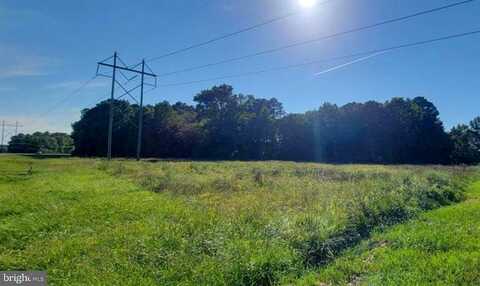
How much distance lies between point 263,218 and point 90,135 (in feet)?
207

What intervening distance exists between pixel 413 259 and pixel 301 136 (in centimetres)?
5635

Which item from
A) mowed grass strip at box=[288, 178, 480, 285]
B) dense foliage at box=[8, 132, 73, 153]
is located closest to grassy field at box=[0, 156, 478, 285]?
mowed grass strip at box=[288, 178, 480, 285]

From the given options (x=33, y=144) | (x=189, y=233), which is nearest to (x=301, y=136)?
(x=189, y=233)

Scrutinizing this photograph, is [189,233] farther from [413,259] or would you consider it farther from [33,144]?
[33,144]

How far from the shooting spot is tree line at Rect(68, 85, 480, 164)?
2378 inches

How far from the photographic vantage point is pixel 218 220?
8070 mm

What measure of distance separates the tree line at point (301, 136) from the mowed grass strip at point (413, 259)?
51.3 metres

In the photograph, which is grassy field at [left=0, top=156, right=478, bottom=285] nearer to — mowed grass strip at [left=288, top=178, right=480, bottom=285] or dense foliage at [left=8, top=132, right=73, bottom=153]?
mowed grass strip at [left=288, top=178, right=480, bottom=285]

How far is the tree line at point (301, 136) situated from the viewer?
60406 millimetres

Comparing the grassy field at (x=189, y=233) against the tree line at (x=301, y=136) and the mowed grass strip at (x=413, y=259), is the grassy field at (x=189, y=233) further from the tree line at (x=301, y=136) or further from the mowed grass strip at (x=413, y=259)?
the tree line at (x=301, y=136)

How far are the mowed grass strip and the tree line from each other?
168 ft

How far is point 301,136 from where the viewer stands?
202 ft

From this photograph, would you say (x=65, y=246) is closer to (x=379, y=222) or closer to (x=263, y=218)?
(x=263, y=218)

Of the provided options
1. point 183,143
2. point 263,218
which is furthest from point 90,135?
point 263,218
